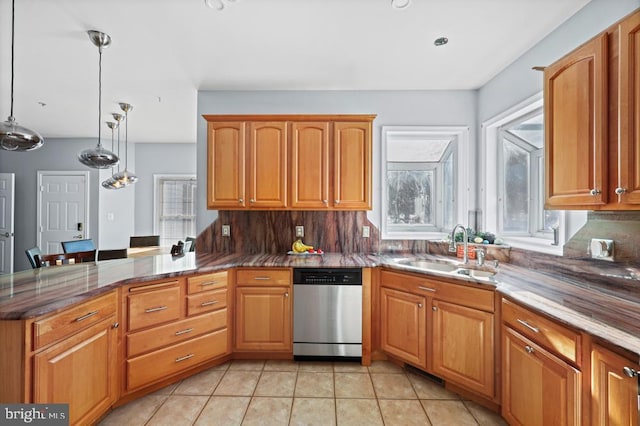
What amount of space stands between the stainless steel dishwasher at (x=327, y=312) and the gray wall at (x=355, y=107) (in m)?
0.91

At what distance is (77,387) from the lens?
1456mm

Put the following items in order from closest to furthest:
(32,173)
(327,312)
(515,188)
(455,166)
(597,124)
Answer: (597,124), (327,312), (515,188), (455,166), (32,173)

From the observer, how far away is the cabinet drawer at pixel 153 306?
183 centimetres

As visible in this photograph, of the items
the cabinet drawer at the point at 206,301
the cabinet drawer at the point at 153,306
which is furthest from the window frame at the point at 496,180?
the cabinet drawer at the point at 153,306

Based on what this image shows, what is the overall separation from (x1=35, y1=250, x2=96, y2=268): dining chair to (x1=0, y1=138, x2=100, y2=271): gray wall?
10.5 ft

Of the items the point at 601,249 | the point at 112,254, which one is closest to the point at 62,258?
the point at 112,254

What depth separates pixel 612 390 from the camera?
99 centimetres

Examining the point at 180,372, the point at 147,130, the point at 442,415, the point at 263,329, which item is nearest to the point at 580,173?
the point at 442,415

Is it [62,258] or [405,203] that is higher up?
[405,203]

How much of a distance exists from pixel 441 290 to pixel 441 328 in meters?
0.27

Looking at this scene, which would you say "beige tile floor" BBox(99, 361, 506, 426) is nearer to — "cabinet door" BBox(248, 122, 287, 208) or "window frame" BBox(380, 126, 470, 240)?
"window frame" BBox(380, 126, 470, 240)

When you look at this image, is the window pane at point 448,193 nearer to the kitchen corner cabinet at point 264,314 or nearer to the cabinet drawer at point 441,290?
the cabinet drawer at point 441,290

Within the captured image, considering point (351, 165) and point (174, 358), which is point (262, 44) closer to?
point (351, 165)

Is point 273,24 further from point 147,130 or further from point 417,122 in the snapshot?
point 147,130
